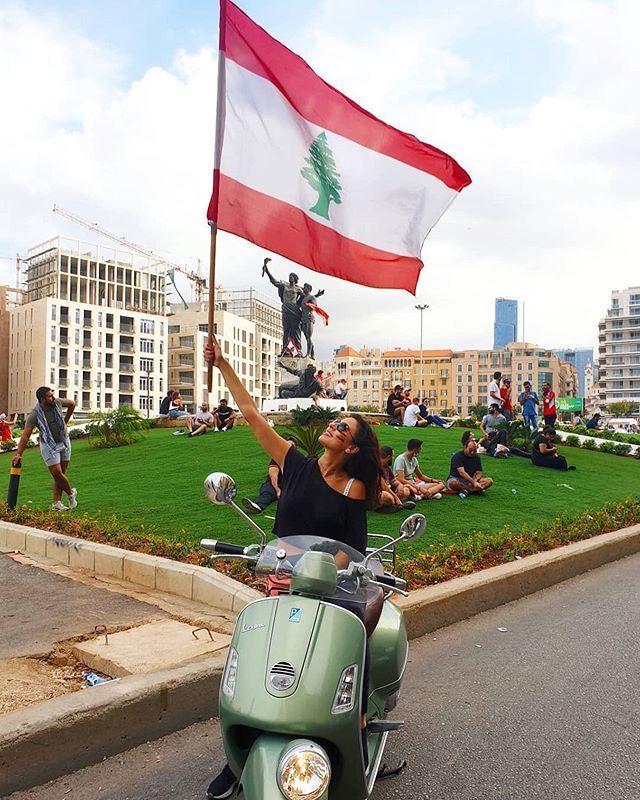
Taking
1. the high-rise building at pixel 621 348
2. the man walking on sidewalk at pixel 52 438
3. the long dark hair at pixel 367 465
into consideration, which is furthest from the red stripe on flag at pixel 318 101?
the high-rise building at pixel 621 348

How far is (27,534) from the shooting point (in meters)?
8.01

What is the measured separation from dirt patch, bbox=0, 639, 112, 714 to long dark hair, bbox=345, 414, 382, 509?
202cm

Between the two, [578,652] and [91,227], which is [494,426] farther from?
[91,227]

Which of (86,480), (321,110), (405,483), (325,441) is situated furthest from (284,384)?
(325,441)

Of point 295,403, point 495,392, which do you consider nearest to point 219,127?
point 495,392

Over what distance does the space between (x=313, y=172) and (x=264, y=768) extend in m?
4.91

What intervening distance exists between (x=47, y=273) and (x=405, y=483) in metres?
95.7

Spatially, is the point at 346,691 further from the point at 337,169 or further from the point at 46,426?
the point at 46,426

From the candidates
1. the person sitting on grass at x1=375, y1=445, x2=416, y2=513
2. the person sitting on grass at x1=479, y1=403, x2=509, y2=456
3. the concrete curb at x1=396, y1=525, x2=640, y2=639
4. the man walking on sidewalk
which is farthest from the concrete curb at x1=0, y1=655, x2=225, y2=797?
the person sitting on grass at x1=479, y1=403, x2=509, y2=456

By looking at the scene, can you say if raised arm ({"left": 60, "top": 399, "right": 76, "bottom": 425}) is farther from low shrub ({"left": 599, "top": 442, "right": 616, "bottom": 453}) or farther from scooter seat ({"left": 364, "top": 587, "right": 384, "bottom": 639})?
low shrub ({"left": 599, "top": 442, "right": 616, "bottom": 453})

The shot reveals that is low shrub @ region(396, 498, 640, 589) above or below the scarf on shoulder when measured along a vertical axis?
below

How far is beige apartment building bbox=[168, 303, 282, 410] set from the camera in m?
104

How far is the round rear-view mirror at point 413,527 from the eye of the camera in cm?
324

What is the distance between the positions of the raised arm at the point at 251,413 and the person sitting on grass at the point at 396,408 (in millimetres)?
19004
